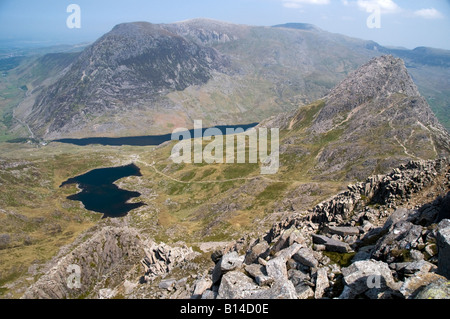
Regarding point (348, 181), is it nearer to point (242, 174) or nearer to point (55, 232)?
point (242, 174)

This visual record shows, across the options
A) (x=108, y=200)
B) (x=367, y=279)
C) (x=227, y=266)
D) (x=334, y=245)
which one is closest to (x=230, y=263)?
(x=227, y=266)

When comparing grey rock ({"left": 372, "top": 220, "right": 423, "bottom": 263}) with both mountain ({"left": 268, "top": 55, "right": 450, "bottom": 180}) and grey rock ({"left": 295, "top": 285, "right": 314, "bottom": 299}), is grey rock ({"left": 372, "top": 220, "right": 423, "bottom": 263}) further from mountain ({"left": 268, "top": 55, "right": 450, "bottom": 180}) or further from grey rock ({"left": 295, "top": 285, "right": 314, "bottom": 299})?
mountain ({"left": 268, "top": 55, "right": 450, "bottom": 180})

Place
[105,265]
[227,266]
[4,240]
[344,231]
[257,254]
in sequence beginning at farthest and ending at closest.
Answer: [4,240] < [105,265] < [344,231] < [257,254] < [227,266]

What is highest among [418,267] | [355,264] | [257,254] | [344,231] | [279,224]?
[418,267]

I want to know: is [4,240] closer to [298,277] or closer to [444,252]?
[298,277]

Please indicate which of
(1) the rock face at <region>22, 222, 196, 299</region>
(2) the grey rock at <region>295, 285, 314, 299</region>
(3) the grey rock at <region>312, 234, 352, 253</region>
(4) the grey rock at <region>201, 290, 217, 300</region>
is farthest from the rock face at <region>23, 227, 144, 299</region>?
(2) the grey rock at <region>295, 285, 314, 299</region>

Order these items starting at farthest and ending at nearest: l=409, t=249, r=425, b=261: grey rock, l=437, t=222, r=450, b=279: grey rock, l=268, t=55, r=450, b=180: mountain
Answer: l=268, t=55, r=450, b=180: mountain < l=409, t=249, r=425, b=261: grey rock < l=437, t=222, r=450, b=279: grey rock

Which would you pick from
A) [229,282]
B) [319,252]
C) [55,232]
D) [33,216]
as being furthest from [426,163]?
[33,216]

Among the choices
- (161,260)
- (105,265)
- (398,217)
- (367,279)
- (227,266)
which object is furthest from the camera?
(105,265)

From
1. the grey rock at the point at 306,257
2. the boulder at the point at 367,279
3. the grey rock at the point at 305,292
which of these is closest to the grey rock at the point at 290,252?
the grey rock at the point at 306,257

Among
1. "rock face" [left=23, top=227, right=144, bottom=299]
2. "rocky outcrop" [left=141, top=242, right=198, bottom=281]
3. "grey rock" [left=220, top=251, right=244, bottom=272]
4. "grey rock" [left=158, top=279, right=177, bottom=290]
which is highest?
"grey rock" [left=220, top=251, right=244, bottom=272]
